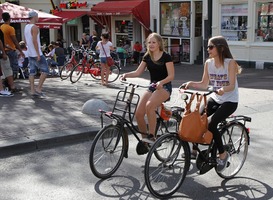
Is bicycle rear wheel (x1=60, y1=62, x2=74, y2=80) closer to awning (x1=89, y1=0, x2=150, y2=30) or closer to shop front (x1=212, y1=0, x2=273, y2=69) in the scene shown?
shop front (x1=212, y1=0, x2=273, y2=69)

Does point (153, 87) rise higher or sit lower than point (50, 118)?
higher

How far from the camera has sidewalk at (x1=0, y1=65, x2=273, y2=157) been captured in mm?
6172

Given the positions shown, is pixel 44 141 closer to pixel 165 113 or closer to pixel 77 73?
pixel 165 113

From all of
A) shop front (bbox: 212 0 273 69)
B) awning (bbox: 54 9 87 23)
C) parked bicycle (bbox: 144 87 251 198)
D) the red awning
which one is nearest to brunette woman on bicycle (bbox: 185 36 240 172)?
parked bicycle (bbox: 144 87 251 198)

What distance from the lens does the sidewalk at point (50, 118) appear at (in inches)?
243

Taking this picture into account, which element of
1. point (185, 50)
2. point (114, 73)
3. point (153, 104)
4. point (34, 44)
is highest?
point (34, 44)

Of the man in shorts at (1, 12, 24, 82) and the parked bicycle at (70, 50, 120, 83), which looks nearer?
the man in shorts at (1, 12, 24, 82)

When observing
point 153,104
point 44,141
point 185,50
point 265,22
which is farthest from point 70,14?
point 153,104

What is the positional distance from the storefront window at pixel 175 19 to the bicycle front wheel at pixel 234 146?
14.5 m

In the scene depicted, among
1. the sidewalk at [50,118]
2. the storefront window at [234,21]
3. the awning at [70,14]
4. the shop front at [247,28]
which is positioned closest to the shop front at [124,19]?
the awning at [70,14]

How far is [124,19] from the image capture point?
22297 millimetres

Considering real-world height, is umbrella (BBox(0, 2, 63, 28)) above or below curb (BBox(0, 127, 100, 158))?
above

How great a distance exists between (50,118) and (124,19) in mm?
15532

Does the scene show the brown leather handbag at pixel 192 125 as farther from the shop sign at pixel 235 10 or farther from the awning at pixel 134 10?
the awning at pixel 134 10
